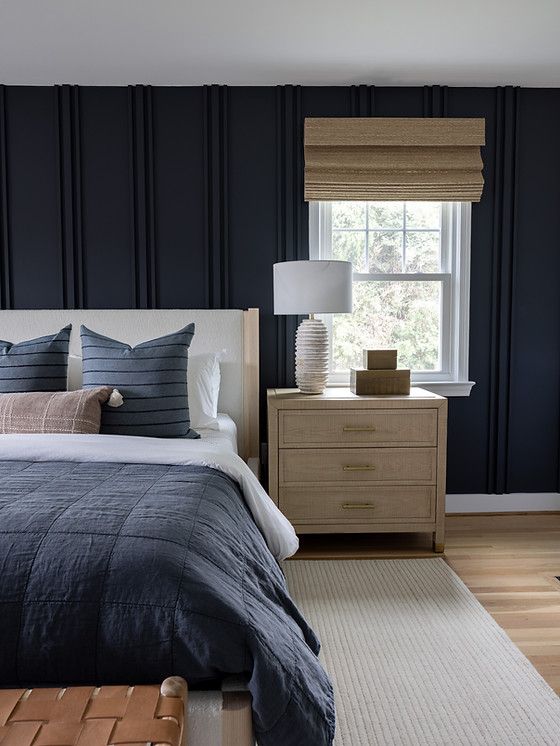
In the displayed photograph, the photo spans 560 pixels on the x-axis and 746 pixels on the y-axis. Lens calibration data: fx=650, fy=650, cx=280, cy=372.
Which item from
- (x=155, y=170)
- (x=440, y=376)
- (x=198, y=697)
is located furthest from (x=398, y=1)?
(x=198, y=697)

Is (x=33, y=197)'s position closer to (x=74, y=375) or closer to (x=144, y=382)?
(x=74, y=375)

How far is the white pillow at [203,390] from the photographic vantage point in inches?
114

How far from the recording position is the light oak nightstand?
119 inches

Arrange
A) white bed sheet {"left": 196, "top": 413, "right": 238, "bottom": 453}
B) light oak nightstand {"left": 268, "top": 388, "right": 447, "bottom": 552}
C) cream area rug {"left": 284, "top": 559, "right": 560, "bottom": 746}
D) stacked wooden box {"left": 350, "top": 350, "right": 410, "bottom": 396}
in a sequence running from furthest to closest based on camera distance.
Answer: stacked wooden box {"left": 350, "top": 350, "right": 410, "bottom": 396}, light oak nightstand {"left": 268, "top": 388, "right": 447, "bottom": 552}, white bed sheet {"left": 196, "top": 413, "right": 238, "bottom": 453}, cream area rug {"left": 284, "top": 559, "right": 560, "bottom": 746}

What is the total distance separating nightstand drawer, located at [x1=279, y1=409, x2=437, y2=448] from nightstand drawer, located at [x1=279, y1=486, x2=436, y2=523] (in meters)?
0.22

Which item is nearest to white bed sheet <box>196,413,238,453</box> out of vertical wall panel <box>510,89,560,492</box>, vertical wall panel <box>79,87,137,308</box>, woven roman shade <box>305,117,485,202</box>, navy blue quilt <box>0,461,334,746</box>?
vertical wall panel <box>79,87,137,308</box>

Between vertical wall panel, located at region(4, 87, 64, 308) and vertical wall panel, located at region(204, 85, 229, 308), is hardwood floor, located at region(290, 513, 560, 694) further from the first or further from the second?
vertical wall panel, located at region(4, 87, 64, 308)

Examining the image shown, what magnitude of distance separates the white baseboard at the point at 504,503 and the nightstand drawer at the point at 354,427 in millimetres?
766

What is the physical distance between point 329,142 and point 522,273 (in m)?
1.26

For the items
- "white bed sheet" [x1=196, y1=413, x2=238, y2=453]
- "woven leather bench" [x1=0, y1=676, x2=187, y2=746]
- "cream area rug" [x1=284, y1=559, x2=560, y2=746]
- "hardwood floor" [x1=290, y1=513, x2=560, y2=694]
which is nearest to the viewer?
"woven leather bench" [x1=0, y1=676, x2=187, y2=746]

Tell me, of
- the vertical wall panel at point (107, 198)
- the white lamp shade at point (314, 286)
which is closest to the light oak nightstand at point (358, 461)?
the white lamp shade at point (314, 286)

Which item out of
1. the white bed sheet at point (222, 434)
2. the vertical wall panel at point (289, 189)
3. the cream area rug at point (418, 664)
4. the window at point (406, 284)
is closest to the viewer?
the cream area rug at point (418, 664)

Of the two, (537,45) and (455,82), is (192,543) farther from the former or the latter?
(455,82)

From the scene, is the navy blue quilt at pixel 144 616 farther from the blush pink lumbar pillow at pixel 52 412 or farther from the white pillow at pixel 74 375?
the white pillow at pixel 74 375
